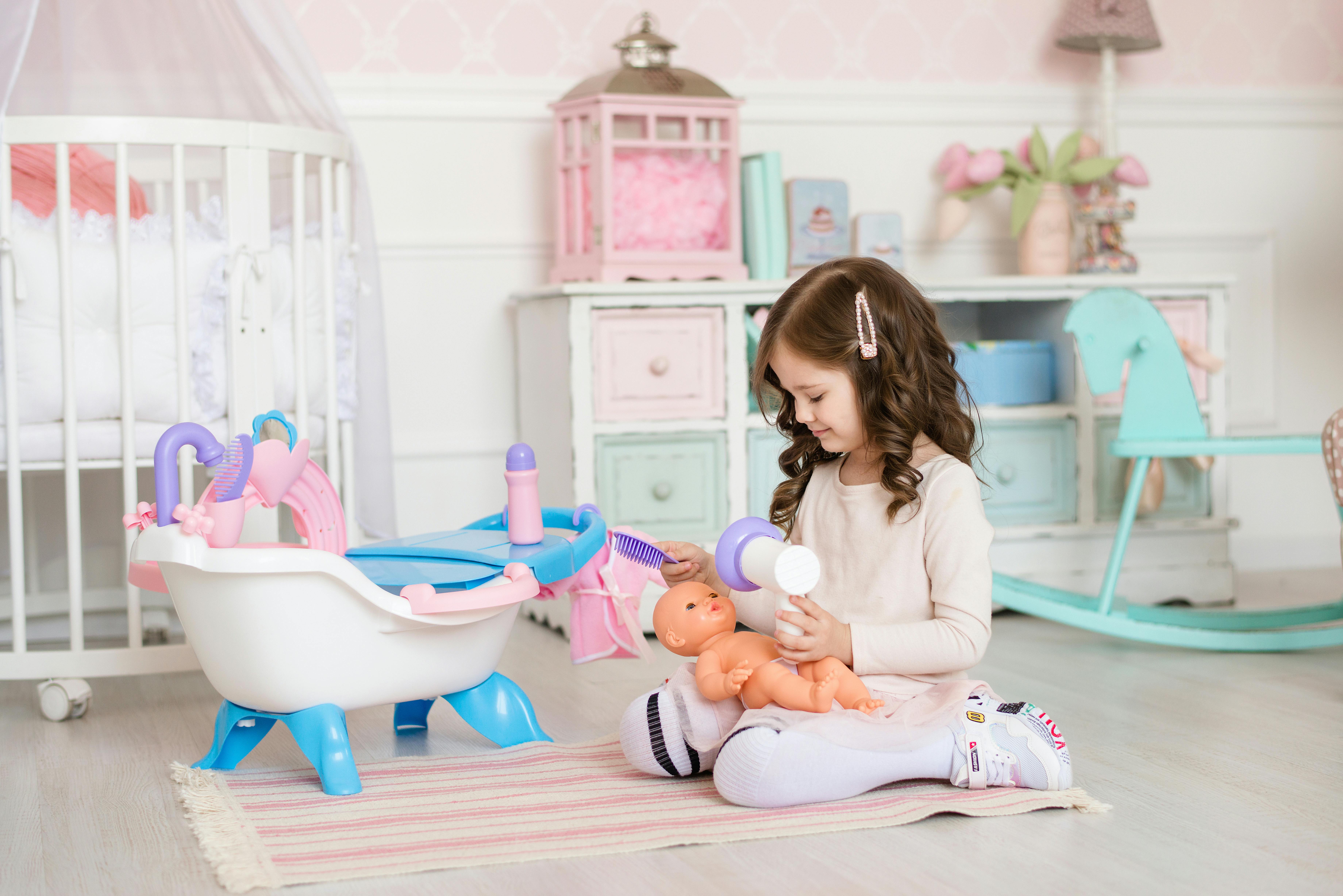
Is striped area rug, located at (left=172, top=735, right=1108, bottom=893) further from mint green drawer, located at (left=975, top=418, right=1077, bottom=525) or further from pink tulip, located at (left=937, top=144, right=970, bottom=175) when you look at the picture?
pink tulip, located at (left=937, top=144, right=970, bottom=175)

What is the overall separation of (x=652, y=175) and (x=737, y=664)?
121 cm

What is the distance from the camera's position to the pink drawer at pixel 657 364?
7.14 feet

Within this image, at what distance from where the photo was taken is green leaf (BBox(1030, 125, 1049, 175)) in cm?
255

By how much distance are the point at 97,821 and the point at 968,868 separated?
2.78 ft

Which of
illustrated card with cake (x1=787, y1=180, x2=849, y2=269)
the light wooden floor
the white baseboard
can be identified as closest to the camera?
the light wooden floor

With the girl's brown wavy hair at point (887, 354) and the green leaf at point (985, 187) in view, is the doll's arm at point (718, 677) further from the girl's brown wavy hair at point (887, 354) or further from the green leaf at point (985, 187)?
the green leaf at point (985, 187)

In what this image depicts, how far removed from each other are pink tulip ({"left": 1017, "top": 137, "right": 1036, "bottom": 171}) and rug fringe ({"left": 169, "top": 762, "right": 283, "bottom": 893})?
6.39ft

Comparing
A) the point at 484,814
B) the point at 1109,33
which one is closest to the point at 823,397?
the point at 484,814

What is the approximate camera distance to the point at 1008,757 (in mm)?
1312

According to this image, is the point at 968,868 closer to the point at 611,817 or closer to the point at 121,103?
the point at 611,817

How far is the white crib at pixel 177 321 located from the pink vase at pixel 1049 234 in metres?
1.35

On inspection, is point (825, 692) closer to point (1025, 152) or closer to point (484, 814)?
point (484, 814)

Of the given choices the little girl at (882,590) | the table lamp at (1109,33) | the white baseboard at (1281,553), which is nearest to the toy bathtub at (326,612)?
the little girl at (882,590)

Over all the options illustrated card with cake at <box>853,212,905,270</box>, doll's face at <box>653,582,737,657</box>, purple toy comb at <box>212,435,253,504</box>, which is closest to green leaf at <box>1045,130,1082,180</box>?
illustrated card with cake at <box>853,212,905,270</box>
